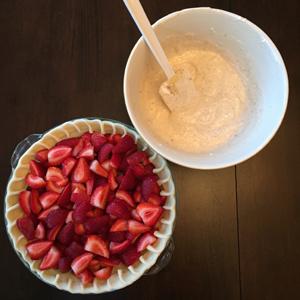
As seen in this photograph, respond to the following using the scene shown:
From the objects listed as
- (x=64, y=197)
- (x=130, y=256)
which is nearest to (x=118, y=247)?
(x=130, y=256)

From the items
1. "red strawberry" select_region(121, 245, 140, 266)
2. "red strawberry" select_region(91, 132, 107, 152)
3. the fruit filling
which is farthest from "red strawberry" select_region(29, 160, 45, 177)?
"red strawberry" select_region(121, 245, 140, 266)

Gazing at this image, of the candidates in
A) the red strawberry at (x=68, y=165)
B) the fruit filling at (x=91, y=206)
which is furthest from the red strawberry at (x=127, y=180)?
the red strawberry at (x=68, y=165)

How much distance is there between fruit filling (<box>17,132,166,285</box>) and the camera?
0.67m

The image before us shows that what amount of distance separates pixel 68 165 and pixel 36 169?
2.4 inches

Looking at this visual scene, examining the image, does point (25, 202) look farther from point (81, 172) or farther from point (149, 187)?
point (149, 187)

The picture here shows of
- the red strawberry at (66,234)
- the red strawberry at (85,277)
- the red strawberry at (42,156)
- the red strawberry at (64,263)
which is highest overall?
the red strawberry at (42,156)

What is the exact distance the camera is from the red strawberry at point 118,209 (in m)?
0.67

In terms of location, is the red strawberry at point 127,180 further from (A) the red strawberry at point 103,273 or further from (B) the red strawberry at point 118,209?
(A) the red strawberry at point 103,273

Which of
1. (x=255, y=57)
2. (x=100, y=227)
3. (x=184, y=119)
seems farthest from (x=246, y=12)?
(x=100, y=227)

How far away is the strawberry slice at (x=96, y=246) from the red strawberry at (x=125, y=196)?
0.08 metres

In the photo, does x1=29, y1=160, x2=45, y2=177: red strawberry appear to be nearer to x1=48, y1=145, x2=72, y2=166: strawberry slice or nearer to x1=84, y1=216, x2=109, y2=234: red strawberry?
x1=48, y1=145, x2=72, y2=166: strawberry slice

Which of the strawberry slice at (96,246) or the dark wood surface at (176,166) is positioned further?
the dark wood surface at (176,166)

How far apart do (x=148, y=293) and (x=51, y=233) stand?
0.82 ft

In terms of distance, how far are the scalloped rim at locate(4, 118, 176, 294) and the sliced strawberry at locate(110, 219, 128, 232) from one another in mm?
57
